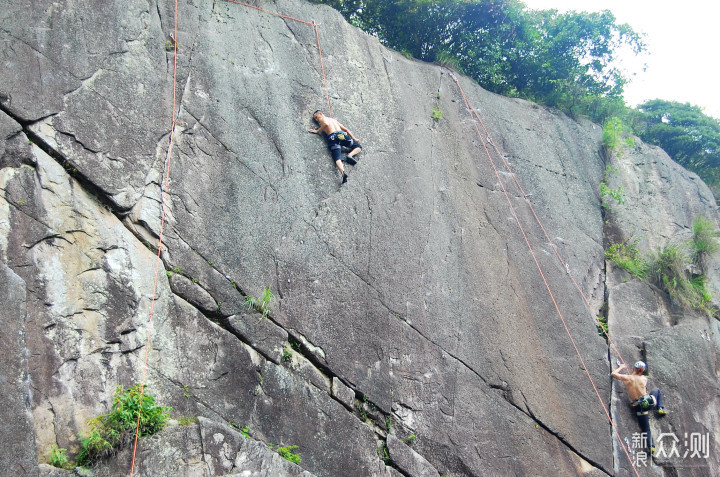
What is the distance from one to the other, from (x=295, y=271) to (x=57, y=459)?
305cm

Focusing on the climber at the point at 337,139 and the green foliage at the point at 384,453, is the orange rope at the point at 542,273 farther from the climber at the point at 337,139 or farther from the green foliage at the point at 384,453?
the green foliage at the point at 384,453

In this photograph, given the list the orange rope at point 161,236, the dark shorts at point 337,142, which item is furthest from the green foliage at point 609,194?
the orange rope at point 161,236

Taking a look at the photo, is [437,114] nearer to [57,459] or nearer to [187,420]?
[187,420]

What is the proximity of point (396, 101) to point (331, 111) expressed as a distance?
128 cm

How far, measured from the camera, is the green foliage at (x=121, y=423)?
180 inches

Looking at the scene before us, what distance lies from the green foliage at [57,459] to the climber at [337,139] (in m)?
4.49

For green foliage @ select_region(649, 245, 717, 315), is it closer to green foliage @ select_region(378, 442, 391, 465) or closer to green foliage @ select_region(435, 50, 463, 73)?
green foliage @ select_region(435, 50, 463, 73)

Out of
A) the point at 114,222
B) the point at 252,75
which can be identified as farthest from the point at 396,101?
the point at 114,222

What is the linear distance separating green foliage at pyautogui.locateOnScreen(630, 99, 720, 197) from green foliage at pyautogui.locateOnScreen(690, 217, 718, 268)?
311 cm

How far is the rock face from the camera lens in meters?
5.16

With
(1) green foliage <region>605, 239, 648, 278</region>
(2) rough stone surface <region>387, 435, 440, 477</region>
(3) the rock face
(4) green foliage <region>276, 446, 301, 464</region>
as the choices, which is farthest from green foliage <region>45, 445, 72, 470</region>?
(1) green foliage <region>605, 239, 648, 278</region>

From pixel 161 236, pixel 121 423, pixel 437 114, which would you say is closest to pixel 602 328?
pixel 437 114

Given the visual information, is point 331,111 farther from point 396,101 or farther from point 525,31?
point 525,31

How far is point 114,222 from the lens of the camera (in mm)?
5816
